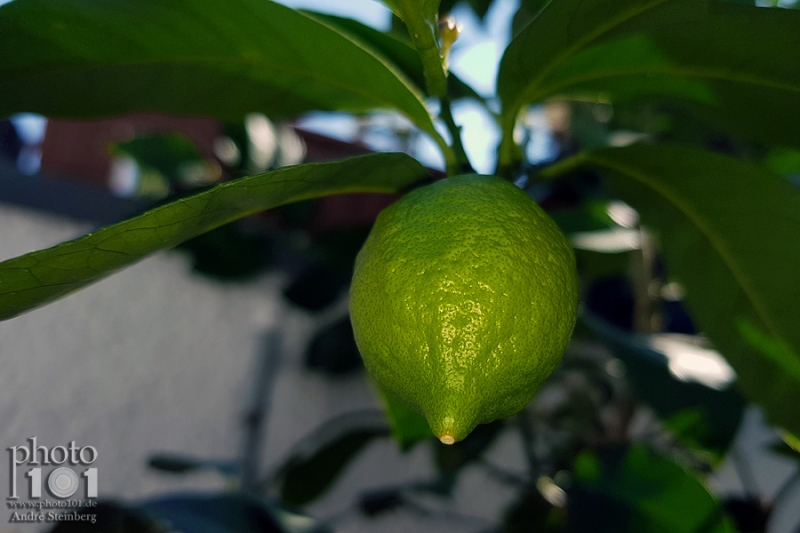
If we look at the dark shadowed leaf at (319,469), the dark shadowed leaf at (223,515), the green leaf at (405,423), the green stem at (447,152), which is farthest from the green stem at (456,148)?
the dark shadowed leaf at (319,469)

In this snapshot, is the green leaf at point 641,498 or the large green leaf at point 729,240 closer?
the large green leaf at point 729,240

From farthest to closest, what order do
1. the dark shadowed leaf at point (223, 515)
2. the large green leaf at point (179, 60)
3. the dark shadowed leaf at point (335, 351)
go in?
the dark shadowed leaf at point (335, 351)
the dark shadowed leaf at point (223, 515)
the large green leaf at point (179, 60)

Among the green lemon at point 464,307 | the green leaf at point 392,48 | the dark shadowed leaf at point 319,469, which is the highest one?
the green leaf at point 392,48

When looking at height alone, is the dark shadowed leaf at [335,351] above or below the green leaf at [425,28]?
below

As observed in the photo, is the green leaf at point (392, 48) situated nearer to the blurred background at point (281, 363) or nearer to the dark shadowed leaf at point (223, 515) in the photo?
the blurred background at point (281, 363)

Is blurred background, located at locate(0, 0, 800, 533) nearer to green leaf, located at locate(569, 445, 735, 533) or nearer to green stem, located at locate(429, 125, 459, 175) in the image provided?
green leaf, located at locate(569, 445, 735, 533)

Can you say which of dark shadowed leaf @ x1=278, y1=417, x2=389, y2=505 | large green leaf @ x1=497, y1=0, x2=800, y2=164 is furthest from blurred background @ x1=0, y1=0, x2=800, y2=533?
large green leaf @ x1=497, y1=0, x2=800, y2=164

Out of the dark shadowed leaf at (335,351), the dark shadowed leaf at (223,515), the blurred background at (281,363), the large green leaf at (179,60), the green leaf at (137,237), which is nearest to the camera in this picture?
the green leaf at (137,237)

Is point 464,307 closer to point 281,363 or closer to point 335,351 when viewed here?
point 335,351

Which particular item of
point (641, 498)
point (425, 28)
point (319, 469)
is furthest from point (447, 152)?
point (319, 469)
